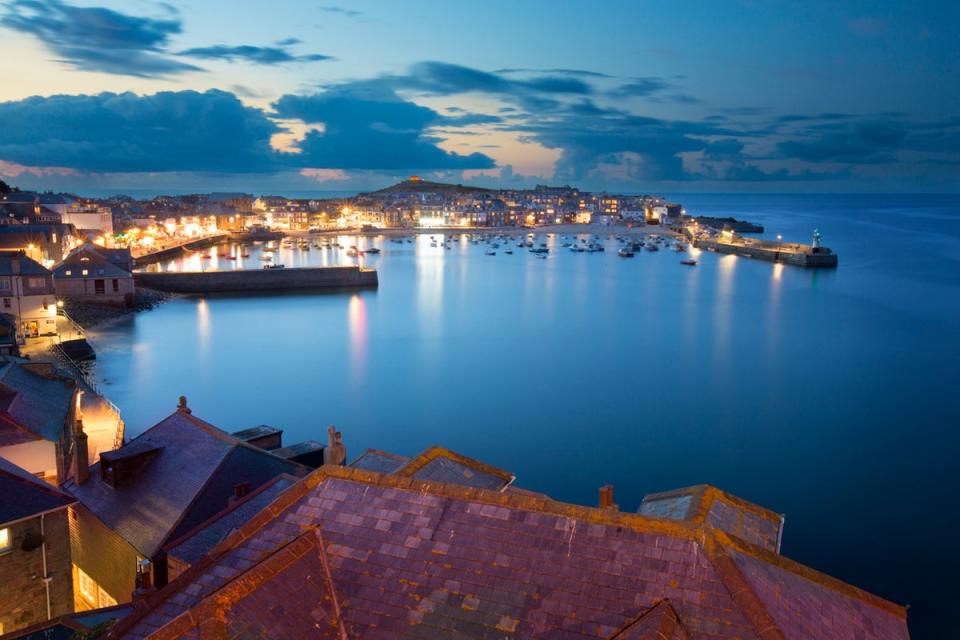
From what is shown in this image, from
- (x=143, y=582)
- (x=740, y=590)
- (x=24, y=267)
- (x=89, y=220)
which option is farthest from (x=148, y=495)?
(x=89, y=220)

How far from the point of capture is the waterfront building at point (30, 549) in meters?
9.18

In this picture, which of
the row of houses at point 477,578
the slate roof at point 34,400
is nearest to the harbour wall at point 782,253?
the slate roof at point 34,400

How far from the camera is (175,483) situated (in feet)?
36.1

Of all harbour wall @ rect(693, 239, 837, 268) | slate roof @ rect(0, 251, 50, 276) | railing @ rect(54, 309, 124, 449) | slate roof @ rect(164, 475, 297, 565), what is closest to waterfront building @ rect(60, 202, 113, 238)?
railing @ rect(54, 309, 124, 449)

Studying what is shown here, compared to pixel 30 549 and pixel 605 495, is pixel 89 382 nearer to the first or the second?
pixel 30 549

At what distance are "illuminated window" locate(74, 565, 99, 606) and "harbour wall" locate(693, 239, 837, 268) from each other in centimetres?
7507

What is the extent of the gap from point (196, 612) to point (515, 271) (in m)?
71.1

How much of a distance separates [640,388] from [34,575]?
23.4 m

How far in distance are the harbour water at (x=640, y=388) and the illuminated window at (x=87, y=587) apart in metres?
10.6

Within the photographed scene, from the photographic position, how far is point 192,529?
9852mm

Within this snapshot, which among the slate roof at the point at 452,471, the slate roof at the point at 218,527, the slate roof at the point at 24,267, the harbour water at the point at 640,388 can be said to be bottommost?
the harbour water at the point at 640,388

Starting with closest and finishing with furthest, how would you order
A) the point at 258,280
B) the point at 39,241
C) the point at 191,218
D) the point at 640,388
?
the point at 640,388 < the point at 39,241 < the point at 258,280 < the point at 191,218

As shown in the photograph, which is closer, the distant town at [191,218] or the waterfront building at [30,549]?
the waterfront building at [30,549]

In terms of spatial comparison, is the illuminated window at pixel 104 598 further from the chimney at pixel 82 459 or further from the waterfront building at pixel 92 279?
the waterfront building at pixel 92 279
